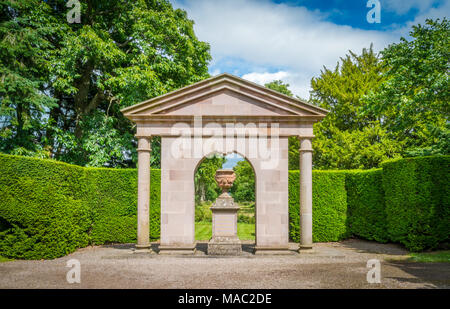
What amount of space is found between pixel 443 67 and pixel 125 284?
Result: 51.6 ft

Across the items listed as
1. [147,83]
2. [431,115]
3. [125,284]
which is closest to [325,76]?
[431,115]

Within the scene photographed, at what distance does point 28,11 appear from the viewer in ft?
53.7

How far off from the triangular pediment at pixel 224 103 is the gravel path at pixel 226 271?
5.14 meters

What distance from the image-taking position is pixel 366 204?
15.5 metres

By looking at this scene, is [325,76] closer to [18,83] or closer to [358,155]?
[358,155]

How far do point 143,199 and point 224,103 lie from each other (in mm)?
4708

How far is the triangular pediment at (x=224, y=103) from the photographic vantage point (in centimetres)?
1216

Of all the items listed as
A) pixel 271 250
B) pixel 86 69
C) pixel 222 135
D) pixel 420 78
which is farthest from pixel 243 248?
pixel 86 69

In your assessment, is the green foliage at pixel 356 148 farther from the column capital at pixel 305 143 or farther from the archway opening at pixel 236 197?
the column capital at pixel 305 143

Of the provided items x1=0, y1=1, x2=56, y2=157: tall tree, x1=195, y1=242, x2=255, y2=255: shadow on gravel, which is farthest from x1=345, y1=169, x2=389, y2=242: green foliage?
x1=0, y1=1, x2=56, y2=157: tall tree

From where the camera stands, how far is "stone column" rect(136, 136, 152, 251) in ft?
39.6

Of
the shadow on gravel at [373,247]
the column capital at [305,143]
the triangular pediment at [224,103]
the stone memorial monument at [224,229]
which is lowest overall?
the shadow on gravel at [373,247]

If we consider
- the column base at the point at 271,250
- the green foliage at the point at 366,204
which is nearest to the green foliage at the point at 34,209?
the column base at the point at 271,250

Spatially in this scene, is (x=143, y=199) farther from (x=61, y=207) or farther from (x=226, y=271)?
(x=226, y=271)
